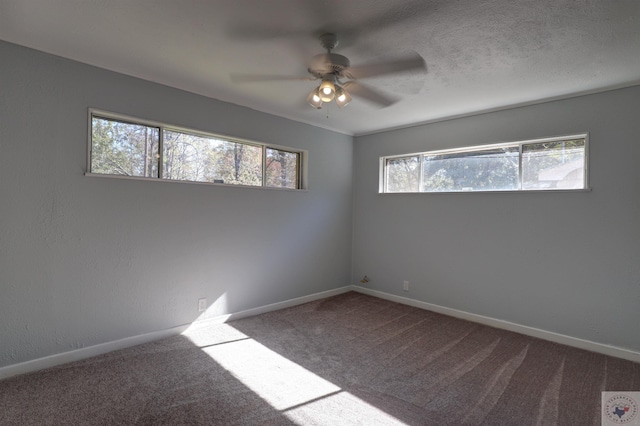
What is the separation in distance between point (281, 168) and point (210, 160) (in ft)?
3.22

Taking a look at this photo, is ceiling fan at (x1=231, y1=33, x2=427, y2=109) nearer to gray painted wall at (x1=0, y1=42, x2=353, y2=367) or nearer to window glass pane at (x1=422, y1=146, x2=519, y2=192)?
gray painted wall at (x1=0, y1=42, x2=353, y2=367)

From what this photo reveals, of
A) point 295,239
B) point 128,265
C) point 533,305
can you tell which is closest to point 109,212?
point 128,265

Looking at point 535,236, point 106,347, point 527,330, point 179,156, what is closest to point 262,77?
point 179,156

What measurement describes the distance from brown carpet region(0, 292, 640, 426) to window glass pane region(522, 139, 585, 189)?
1.61m

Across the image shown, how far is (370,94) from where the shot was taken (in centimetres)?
326

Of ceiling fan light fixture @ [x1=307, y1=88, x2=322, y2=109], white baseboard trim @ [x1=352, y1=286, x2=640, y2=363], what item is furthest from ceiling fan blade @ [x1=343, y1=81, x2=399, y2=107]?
white baseboard trim @ [x1=352, y1=286, x2=640, y2=363]

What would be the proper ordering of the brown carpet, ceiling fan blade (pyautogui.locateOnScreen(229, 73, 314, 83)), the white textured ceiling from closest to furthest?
the white textured ceiling, the brown carpet, ceiling fan blade (pyautogui.locateOnScreen(229, 73, 314, 83))

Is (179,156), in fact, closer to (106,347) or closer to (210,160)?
(210,160)

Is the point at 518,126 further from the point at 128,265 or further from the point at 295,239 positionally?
the point at 128,265

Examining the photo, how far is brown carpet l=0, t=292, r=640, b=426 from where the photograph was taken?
2014 millimetres

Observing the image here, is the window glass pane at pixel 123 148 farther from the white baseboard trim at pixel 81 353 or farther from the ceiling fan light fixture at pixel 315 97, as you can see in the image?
the ceiling fan light fixture at pixel 315 97

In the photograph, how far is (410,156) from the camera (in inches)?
177

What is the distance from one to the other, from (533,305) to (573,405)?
1364 mm

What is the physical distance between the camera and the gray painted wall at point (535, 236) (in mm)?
2912
